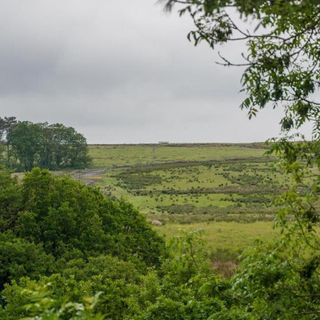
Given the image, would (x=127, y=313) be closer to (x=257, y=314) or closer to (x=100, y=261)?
(x=100, y=261)

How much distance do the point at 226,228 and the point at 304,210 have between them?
45.9 m

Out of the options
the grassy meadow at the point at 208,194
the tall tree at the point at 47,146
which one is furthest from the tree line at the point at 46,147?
the grassy meadow at the point at 208,194

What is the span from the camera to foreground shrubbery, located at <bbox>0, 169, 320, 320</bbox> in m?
10.8

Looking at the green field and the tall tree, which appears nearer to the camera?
the green field

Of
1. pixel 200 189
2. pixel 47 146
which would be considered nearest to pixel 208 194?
pixel 200 189

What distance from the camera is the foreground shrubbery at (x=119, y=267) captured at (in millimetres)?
10781

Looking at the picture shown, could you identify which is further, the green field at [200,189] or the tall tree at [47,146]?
the tall tree at [47,146]

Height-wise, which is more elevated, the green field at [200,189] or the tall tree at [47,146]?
the tall tree at [47,146]

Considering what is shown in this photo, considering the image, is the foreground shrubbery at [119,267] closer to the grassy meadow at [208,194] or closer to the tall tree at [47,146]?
the grassy meadow at [208,194]

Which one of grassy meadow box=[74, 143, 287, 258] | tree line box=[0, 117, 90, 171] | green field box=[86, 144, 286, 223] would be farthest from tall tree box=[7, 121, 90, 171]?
green field box=[86, 144, 286, 223]

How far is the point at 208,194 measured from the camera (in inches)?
3775

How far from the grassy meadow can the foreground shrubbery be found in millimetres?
2646

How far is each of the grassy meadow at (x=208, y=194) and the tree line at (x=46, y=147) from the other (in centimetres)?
1129

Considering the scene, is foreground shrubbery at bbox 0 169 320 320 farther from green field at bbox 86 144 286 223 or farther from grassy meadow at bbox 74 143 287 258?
green field at bbox 86 144 286 223
